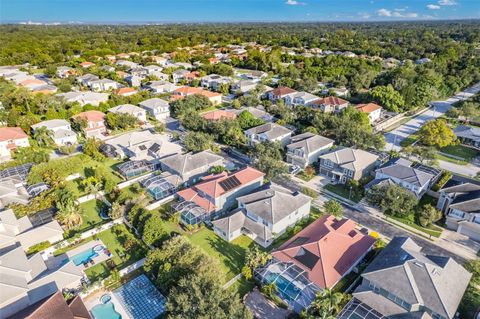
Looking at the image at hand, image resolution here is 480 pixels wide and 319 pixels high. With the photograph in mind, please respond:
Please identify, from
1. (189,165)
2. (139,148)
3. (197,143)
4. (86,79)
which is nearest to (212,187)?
(189,165)

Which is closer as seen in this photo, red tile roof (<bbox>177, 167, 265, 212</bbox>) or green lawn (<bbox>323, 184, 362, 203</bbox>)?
red tile roof (<bbox>177, 167, 265, 212</bbox>)

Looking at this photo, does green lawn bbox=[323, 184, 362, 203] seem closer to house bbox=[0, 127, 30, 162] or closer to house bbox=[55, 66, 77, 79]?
house bbox=[0, 127, 30, 162]

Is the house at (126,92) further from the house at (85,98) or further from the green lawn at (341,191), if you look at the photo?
the green lawn at (341,191)

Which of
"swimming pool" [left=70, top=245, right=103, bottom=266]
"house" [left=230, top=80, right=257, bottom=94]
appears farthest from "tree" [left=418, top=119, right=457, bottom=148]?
"swimming pool" [left=70, top=245, right=103, bottom=266]

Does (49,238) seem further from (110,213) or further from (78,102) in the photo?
(78,102)

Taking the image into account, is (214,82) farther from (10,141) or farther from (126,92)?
(10,141)

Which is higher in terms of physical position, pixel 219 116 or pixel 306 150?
pixel 219 116
